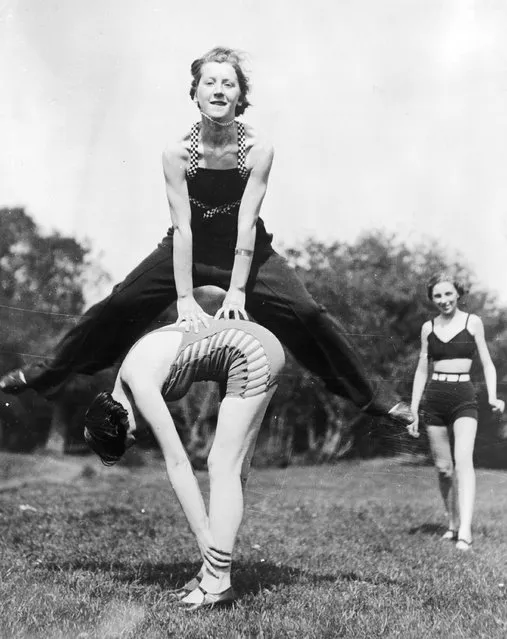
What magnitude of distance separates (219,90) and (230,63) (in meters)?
0.16

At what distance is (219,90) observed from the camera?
12.5ft

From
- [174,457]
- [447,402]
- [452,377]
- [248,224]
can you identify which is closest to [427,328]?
[452,377]

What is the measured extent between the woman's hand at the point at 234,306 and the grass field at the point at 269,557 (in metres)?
1.25

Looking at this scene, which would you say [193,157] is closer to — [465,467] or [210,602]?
[210,602]

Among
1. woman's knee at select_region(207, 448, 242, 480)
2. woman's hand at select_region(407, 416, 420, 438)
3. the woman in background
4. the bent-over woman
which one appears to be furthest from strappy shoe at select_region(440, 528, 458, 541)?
woman's knee at select_region(207, 448, 242, 480)

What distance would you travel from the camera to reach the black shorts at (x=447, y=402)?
456 centimetres

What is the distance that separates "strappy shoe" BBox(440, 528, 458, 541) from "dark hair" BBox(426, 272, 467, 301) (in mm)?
1331

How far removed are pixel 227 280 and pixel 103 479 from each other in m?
2.30

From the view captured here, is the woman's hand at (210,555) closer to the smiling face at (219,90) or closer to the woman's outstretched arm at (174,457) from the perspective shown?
the woman's outstretched arm at (174,457)

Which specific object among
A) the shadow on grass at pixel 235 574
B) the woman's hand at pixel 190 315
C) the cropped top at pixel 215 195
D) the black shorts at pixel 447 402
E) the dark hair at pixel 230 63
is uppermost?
the dark hair at pixel 230 63

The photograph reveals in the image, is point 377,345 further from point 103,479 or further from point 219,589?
point 103,479

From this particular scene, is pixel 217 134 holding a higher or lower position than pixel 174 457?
higher

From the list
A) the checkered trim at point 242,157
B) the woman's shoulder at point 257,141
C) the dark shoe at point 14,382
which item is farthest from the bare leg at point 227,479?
the dark shoe at point 14,382

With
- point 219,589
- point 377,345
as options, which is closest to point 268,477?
point 377,345
